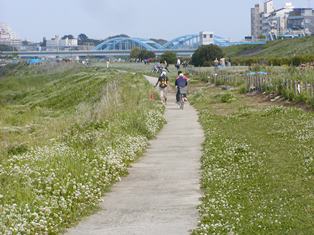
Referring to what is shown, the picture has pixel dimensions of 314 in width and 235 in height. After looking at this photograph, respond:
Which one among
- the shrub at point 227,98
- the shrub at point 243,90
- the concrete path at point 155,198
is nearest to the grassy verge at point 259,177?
the concrete path at point 155,198

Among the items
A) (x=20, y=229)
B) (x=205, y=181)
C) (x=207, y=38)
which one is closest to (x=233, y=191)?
(x=205, y=181)

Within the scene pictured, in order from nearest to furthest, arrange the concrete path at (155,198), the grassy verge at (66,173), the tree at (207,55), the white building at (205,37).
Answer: the grassy verge at (66,173), the concrete path at (155,198), the tree at (207,55), the white building at (205,37)

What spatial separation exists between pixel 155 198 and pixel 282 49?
105 metres

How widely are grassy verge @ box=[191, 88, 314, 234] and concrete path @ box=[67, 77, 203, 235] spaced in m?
0.25

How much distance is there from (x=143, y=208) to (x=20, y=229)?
2.61 meters

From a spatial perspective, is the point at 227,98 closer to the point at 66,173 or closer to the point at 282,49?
the point at 66,173

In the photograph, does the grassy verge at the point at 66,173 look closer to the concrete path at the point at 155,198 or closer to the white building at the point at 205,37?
the concrete path at the point at 155,198

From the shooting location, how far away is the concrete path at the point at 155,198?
8.95 meters

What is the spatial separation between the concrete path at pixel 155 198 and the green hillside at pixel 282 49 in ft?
230

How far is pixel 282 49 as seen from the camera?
113 m

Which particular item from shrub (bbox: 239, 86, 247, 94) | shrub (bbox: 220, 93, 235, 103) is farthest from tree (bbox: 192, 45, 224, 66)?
shrub (bbox: 220, 93, 235, 103)

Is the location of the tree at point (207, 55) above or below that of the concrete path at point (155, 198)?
above

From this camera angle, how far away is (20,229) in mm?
7871

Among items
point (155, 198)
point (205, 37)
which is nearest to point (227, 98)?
point (155, 198)
